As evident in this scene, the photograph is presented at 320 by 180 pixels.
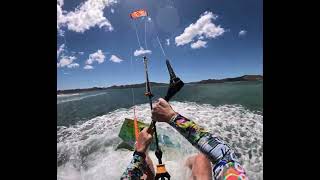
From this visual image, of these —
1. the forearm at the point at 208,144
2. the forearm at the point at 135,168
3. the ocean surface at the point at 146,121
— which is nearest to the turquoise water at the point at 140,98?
the ocean surface at the point at 146,121

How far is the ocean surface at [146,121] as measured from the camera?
2.22m

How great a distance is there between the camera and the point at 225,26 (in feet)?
7.50

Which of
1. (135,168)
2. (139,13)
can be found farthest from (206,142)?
(139,13)

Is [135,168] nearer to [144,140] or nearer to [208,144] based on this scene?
[144,140]

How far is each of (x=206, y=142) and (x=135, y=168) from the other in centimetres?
41

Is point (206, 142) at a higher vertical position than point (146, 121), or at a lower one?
lower

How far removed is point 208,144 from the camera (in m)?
2.14

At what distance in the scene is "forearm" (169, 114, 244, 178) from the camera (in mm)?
2062

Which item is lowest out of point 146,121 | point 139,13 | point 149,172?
point 149,172

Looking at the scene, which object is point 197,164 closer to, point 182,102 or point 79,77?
point 182,102

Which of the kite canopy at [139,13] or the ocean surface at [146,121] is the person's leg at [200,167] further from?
the kite canopy at [139,13]

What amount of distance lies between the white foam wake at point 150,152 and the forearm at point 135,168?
0.11 feet

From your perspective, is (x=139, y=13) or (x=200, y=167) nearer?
(x=200, y=167)
